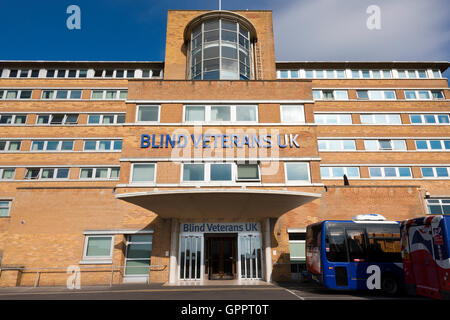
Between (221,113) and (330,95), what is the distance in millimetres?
19896

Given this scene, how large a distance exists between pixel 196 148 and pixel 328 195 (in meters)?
8.35

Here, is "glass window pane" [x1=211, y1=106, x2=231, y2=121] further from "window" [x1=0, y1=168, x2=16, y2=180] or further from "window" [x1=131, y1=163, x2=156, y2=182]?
"window" [x1=0, y1=168, x2=16, y2=180]

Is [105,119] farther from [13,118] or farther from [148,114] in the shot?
[148,114]

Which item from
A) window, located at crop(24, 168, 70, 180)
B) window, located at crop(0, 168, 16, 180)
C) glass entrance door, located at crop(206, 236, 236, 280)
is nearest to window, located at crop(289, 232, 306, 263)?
glass entrance door, located at crop(206, 236, 236, 280)

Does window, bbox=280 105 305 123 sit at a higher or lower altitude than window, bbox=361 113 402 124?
lower

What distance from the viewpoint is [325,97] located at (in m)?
32.8

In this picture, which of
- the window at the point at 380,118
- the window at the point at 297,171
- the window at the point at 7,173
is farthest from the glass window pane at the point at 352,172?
the window at the point at 7,173

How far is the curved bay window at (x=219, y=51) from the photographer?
21.7m

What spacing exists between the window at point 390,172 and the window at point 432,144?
319 centimetres

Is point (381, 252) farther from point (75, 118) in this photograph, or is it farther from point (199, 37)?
point (75, 118)

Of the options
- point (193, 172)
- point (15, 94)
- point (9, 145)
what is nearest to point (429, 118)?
point (193, 172)

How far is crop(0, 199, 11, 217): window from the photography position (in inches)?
983

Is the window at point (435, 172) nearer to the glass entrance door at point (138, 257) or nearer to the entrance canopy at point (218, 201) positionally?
the entrance canopy at point (218, 201)

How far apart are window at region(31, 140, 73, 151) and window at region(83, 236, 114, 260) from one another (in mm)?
17082
